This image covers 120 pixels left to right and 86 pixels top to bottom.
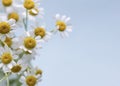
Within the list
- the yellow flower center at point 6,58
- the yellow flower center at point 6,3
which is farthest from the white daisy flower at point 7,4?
the yellow flower center at point 6,58

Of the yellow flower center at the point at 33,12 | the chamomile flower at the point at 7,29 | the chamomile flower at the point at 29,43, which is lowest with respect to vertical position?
the chamomile flower at the point at 29,43

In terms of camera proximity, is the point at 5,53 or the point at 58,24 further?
the point at 58,24

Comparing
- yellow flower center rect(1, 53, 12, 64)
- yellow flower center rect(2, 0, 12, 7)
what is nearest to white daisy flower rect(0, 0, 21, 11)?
yellow flower center rect(2, 0, 12, 7)

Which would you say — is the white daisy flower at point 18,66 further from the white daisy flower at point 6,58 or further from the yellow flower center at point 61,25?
the yellow flower center at point 61,25

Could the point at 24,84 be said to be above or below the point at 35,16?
below

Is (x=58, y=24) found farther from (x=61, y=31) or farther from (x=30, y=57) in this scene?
(x=30, y=57)

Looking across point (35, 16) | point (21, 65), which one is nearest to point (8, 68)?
point (21, 65)

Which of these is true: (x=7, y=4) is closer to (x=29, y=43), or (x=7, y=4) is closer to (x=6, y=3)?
(x=6, y=3)
